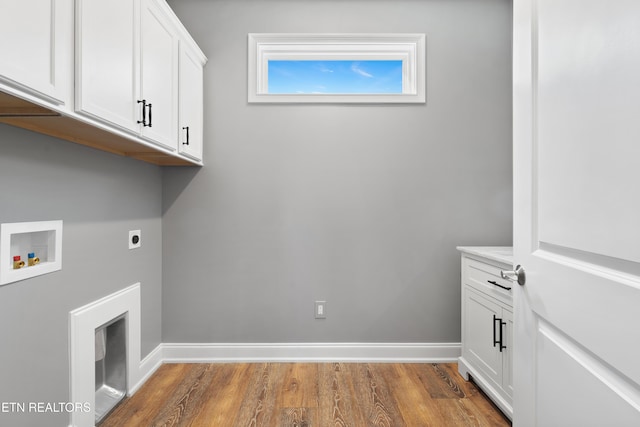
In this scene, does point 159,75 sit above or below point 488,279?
above

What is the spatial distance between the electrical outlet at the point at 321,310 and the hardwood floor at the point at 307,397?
1.11 ft

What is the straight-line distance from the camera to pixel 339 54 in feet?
8.40

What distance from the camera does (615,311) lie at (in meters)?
0.68

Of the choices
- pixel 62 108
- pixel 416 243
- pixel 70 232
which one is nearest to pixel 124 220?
pixel 70 232

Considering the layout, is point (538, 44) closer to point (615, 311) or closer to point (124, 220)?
point (615, 311)

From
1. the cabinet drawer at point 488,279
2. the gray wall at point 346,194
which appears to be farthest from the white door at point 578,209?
the gray wall at point 346,194

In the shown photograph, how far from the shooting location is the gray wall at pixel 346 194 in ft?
8.06

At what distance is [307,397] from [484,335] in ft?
3.75

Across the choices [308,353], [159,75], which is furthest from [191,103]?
[308,353]

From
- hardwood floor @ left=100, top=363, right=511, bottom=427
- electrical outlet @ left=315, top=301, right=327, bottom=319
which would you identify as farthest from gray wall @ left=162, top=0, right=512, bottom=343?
hardwood floor @ left=100, top=363, right=511, bottom=427

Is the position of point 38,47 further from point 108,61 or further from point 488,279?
point 488,279

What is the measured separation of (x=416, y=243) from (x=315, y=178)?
0.91m

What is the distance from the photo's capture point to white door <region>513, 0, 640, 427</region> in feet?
2.14

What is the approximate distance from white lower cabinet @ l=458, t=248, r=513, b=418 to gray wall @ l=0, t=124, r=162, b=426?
2.14 meters
